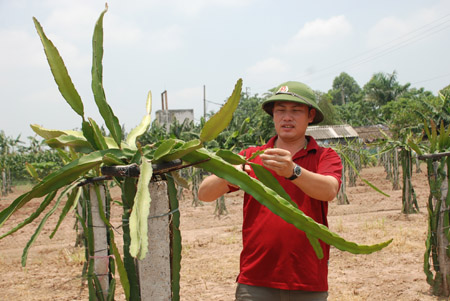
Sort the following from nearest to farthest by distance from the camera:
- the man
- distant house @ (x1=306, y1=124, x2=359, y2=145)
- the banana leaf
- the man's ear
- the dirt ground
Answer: the banana leaf → the man → the man's ear → the dirt ground → distant house @ (x1=306, y1=124, x2=359, y2=145)

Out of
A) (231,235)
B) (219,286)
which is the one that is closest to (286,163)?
(219,286)

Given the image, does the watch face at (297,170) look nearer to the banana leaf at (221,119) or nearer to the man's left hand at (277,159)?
the man's left hand at (277,159)

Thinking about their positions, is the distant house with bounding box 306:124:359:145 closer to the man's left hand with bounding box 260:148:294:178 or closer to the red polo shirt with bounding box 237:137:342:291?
the red polo shirt with bounding box 237:137:342:291

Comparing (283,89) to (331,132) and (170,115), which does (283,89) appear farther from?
(170,115)

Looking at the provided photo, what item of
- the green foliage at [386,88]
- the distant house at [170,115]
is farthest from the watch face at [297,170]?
the green foliage at [386,88]

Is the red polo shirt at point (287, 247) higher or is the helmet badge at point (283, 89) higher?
the helmet badge at point (283, 89)

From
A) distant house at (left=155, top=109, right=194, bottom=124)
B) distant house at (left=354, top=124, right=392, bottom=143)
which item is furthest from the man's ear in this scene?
distant house at (left=354, top=124, right=392, bottom=143)

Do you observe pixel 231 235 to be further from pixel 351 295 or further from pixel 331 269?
pixel 351 295

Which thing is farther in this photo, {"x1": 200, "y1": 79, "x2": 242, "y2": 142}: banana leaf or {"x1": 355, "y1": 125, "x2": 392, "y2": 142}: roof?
{"x1": 355, "y1": 125, "x2": 392, "y2": 142}: roof

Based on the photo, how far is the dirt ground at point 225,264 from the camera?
4352mm

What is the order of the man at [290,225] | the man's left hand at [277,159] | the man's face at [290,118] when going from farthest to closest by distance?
the man's face at [290,118], the man at [290,225], the man's left hand at [277,159]

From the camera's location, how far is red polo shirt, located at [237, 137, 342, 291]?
186 centimetres

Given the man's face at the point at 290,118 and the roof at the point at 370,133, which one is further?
the roof at the point at 370,133

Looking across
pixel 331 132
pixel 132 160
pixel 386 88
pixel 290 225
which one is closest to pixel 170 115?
pixel 331 132
